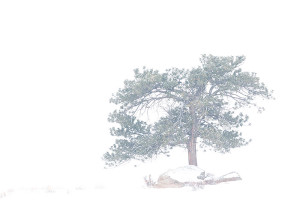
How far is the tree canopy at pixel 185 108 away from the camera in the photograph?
28.5m

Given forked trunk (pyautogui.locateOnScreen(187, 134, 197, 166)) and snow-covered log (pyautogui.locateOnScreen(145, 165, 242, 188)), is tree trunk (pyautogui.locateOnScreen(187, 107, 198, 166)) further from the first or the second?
snow-covered log (pyautogui.locateOnScreen(145, 165, 242, 188))

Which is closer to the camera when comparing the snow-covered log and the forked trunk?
the snow-covered log

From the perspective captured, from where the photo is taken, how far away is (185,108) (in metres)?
29.9

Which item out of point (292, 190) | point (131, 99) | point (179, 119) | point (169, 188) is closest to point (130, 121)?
point (131, 99)

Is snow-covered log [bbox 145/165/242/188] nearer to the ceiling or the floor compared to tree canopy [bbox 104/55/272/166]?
nearer to the floor

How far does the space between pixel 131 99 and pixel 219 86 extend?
21.3 ft

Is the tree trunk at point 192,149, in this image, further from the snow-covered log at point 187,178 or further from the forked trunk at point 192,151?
the snow-covered log at point 187,178

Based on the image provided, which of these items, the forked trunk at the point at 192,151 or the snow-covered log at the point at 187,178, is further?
the forked trunk at the point at 192,151

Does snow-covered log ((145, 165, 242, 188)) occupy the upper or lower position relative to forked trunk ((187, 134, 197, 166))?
lower

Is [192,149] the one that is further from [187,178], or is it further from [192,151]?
[187,178]

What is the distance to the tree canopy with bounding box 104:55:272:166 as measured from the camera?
28.5 meters

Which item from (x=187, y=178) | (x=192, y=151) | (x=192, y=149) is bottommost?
(x=187, y=178)

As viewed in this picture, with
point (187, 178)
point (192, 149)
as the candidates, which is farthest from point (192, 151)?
point (187, 178)

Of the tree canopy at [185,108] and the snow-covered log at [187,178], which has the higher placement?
the tree canopy at [185,108]
